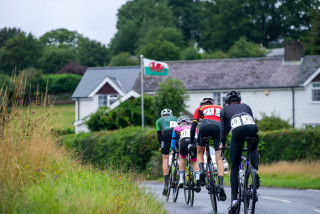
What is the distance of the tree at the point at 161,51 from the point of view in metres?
76.6

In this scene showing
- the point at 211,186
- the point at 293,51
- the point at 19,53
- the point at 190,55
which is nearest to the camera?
the point at 211,186

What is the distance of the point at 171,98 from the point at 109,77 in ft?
39.6

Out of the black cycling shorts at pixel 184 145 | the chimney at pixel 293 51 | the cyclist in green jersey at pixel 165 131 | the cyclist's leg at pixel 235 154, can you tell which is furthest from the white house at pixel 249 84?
the cyclist's leg at pixel 235 154

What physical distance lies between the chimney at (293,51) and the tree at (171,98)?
12915 millimetres

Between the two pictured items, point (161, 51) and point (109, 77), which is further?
point (161, 51)

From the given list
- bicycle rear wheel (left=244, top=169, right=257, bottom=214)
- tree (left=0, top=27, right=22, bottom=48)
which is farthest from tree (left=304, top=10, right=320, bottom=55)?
bicycle rear wheel (left=244, top=169, right=257, bottom=214)

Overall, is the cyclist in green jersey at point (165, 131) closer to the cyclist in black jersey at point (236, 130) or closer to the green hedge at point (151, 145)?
the cyclist in black jersey at point (236, 130)

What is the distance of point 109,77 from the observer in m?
49.2

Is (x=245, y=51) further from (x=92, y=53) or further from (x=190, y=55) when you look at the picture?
(x=92, y=53)

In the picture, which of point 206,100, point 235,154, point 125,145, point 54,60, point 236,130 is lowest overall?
point 125,145

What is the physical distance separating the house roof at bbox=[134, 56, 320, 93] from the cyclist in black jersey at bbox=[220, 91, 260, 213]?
119ft

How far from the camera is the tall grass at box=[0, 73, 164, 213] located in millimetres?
7484

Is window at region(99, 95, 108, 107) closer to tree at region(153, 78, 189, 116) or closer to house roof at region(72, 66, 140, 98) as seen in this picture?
house roof at region(72, 66, 140, 98)

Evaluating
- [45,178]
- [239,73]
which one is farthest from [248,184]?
[239,73]
